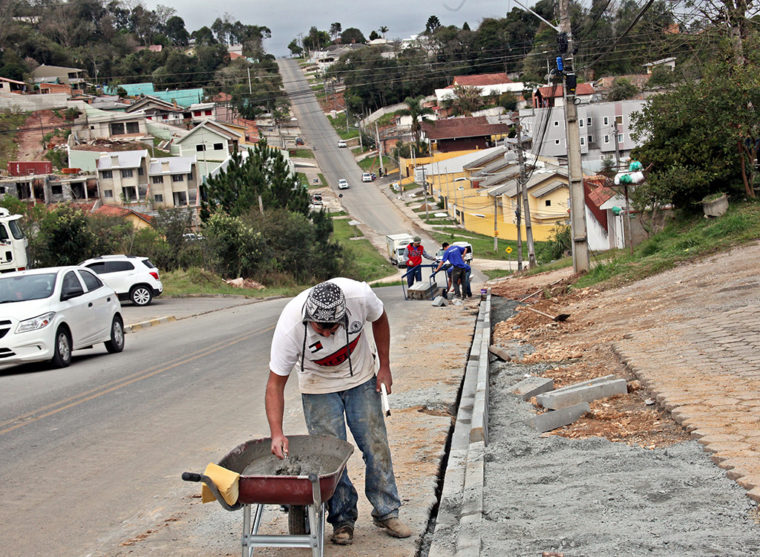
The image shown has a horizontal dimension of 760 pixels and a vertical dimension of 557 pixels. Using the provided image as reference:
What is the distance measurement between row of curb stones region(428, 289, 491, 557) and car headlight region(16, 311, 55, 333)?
7.68 m

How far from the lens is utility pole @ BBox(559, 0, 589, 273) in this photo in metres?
21.7

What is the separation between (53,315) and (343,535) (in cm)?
1092

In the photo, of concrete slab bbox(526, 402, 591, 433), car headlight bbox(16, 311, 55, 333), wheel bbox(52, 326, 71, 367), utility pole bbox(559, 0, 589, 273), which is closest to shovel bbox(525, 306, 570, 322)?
utility pole bbox(559, 0, 589, 273)

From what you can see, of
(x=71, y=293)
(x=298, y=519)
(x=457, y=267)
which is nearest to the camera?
(x=298, y=519)

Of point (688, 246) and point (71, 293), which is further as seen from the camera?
point (688, 246)

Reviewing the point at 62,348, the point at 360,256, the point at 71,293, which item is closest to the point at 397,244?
the point at 360,256

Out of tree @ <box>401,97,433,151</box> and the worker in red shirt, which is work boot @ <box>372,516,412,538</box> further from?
tree @ <box>401,97,433,151</box>

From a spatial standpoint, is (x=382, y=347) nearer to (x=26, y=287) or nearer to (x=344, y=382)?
(x=344, y=382)

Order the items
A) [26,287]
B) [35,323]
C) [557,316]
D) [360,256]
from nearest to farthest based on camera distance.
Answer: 1. [35,323]
2. [26,287]
3. [557,316]
4. [360,256]

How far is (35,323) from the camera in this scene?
14633mm

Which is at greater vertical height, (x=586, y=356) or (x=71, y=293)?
(x=71, y=293)

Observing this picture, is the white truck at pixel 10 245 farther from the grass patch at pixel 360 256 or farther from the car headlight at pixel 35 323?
the grass patch at pixel 360 256

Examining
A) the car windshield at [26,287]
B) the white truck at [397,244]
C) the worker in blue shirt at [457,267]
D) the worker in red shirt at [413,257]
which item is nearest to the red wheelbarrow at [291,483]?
the car windshield at [26,287]

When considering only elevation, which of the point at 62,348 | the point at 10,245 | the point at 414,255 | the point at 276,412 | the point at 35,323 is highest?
the point at 276,412
